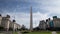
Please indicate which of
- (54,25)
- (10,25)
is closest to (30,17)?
(54,25)

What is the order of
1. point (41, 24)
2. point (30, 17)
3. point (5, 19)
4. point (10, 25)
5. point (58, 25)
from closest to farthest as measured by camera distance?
point (30, 17), point (58, 25), point (5, 19), point (10, 25), point (41, 24)

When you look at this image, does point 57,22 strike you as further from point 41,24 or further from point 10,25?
point 10,25

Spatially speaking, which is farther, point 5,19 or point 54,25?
point 5,19

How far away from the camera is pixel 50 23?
70.9 meters

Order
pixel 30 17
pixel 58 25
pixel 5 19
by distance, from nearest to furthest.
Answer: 1. pixel 30 17
2. pixel 58 25
3. pixel 5 19

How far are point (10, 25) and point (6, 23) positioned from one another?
29.3ft

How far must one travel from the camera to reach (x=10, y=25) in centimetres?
8012

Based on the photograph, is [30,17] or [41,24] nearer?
[30,17]

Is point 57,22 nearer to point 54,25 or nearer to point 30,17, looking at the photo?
point 54,25

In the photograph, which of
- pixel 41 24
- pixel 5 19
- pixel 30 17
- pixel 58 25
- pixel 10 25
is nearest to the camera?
pixel 30 17

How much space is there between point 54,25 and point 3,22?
26267mm

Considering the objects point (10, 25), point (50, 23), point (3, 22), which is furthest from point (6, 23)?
point (50, 23)

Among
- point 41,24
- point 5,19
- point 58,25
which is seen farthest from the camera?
point 41,24

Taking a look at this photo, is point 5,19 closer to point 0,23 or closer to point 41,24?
point 0,23
